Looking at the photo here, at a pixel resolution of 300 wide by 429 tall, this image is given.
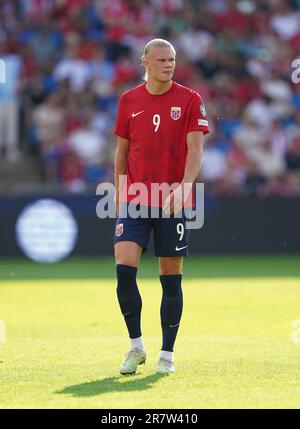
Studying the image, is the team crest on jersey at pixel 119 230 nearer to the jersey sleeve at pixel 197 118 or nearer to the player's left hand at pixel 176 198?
the player's left hand at pixel 176 198

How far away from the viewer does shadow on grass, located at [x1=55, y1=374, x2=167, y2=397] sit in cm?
685

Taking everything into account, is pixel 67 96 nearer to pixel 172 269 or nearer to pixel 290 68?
pixel 290 68

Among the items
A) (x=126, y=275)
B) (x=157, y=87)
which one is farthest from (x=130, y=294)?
(x=157, y=87)

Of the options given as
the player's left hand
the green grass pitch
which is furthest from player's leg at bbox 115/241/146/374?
the player's left hand

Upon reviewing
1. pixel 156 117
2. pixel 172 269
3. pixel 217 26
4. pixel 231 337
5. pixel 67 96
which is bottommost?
pixel 231 337

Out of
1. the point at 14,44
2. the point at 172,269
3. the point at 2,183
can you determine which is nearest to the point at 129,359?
the point at 172,269

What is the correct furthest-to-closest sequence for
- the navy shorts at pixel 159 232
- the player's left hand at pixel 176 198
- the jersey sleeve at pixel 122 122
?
1. the jersey sleeve at pixel 122 122
2. the navy shorts at pixel 159 232
3. the player's left hand at pixel 176 198

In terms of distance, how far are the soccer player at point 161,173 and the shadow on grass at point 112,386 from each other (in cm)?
31

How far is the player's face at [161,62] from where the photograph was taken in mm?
7715

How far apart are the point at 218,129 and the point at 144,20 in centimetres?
311

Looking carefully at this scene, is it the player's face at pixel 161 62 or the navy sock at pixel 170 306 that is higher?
the player's face at pixel 161 62

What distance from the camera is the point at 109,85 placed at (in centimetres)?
2064

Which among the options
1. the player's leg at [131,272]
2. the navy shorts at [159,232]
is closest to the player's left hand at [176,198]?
the navy shorts at [159,232]
